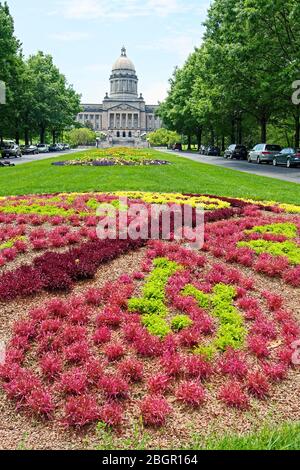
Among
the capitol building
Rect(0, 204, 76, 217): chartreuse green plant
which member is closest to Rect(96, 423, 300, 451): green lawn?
Rect(0, 204, 76, 217): chartreuse green plant

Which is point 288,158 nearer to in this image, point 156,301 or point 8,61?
point 8,61

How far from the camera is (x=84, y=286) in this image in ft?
22.6

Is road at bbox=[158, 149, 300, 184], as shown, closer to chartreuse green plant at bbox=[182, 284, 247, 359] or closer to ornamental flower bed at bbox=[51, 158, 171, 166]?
ornamental flower bed at bbox=[51, 158, 171, 166]

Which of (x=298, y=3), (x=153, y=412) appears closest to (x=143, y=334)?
(x=153, y=412)

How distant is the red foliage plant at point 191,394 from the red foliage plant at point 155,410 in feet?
0.62

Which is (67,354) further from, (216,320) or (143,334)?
(216,320)

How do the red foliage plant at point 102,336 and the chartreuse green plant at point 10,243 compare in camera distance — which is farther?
the chartreuse green plant at point 10,243

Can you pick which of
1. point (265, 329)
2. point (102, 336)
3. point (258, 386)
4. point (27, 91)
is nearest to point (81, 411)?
point (102, 336)

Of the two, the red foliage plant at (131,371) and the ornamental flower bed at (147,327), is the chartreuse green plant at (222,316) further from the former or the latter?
the red foliage plant at (131,371)

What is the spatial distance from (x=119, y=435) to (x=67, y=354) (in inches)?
52.9

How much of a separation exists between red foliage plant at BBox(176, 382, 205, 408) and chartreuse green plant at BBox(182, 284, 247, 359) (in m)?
0.63

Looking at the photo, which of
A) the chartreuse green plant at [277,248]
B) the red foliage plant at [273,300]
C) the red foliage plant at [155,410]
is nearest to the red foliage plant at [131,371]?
the red foliage plant at [155,410]

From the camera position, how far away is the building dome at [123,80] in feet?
606

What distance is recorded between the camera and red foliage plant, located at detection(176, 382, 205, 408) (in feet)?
14.6
